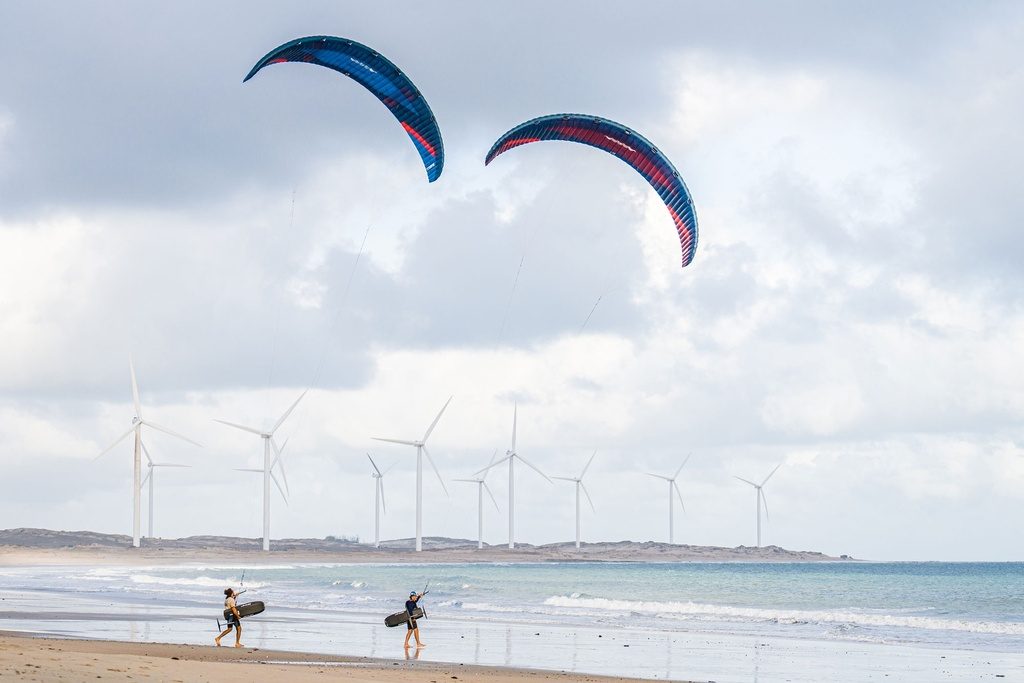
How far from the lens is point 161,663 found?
18422 millimetres

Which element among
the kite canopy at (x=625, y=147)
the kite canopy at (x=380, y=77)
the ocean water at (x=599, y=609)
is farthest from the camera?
the ocean water at (x=599, y=609)

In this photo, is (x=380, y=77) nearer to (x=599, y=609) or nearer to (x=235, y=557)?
(x=599, y=609)

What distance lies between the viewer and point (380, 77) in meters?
29.1

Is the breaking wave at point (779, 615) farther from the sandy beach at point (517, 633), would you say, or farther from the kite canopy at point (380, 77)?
the kite canopy at point (380, 77)

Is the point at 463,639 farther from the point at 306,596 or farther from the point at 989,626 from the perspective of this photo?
the point at 306,596

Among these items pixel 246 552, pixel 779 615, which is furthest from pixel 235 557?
pixel 779 615

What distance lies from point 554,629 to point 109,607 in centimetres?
1526

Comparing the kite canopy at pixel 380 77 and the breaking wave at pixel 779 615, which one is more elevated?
the kite canopy at pixel 380 77

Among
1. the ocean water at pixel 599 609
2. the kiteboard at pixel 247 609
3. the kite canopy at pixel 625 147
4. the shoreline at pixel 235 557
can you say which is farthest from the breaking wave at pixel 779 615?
the shoreline at pixel 235 557

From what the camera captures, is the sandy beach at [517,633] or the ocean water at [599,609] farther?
the ocean water at [599,609]

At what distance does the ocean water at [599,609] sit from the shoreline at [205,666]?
221 centimetres

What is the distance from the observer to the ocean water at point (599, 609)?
31.3 meters

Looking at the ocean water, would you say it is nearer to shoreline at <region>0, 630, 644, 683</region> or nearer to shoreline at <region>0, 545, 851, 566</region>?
shoreline at <region>0, 630, 644, 683</region>

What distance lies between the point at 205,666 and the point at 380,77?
49.7 ft
